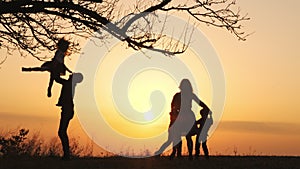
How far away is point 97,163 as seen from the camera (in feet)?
48.2

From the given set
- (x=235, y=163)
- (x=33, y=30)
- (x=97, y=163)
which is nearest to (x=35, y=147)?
(x=33, y=30)

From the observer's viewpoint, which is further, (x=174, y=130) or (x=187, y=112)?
(x=174, y=130)

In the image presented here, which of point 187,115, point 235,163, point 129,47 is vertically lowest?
point 235,163

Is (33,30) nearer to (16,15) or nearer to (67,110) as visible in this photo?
(16,15)

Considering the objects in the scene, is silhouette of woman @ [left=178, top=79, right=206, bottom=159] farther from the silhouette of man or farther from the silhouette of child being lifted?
the silhouette of child being lifted

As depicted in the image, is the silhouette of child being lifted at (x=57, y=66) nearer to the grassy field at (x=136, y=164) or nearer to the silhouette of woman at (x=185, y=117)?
the grassy field at (x=136, y=164)

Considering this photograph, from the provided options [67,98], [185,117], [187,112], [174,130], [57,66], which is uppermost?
[57,66]

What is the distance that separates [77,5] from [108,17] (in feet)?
5.09

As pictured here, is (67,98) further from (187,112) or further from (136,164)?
(187,112)

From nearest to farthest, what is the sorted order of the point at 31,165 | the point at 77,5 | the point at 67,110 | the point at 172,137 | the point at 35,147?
the point at 31,165
the point at 67,110
the point at 77,5
the point at 172,137
the point at 35,147

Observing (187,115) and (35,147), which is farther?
(35,147)

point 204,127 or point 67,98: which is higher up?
point 67,98

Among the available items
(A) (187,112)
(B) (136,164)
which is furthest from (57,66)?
(A) (187,112)

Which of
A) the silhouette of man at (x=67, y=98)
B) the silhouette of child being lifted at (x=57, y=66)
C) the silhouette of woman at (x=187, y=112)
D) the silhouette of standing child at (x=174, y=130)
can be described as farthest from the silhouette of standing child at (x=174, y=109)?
the silhouette of child being lifted at (x=57, y=66)
